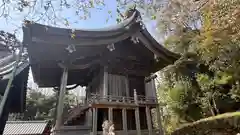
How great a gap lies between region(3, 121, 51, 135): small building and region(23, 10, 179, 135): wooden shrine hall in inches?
242

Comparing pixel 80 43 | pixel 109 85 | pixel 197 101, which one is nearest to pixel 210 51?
pixel 197 101

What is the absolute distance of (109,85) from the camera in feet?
26.4

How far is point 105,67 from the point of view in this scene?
7.98 meters

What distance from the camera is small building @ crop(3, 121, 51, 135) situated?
45.2ft

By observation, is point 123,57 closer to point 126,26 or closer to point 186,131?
point 126,26

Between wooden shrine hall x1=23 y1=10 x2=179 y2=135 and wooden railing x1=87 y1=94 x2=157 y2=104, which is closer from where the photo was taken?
wooden shrine hall x1=23 y1=10 x2=179 y2=135

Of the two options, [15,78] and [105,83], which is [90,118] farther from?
[15,78]

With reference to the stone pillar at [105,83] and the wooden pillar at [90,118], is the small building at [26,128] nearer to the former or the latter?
the wooden pillar at [90,118]

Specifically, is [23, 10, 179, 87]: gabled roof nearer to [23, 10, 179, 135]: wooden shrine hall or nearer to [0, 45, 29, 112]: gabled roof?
[23, 10, 179, 135]: wooden shrine hall

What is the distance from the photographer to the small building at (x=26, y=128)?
13.8m

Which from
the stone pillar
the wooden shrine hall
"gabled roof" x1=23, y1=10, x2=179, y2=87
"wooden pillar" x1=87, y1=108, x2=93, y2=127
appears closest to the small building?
the wooden shrine hall

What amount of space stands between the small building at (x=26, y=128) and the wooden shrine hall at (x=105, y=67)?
6.15m

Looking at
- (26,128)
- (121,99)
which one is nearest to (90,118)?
(121,99)

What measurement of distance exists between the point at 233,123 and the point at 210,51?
5347 mm
